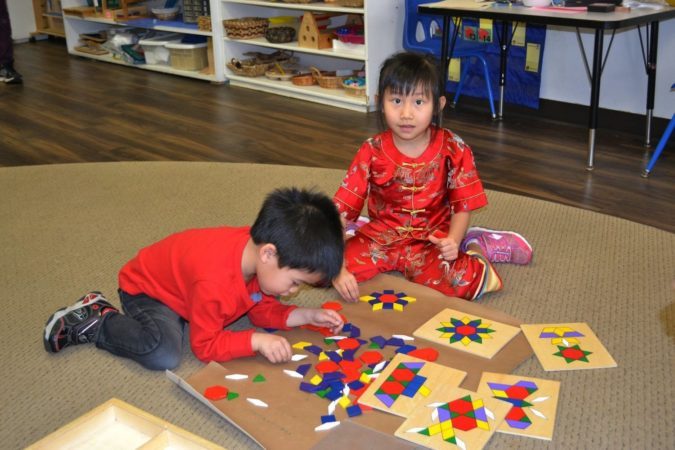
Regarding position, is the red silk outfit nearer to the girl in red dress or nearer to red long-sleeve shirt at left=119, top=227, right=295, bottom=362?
the girl in red dress

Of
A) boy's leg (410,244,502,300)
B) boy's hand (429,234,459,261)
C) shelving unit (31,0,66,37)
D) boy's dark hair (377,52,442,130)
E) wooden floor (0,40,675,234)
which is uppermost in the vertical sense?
boy's dark hair (377,52,442,130)

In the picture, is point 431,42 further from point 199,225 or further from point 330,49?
point 199,225

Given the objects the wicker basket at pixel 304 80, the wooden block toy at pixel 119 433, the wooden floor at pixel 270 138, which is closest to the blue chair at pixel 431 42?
the wooden floor at pixel 270 138

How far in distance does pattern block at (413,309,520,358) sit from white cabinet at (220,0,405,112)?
2240 millimetres

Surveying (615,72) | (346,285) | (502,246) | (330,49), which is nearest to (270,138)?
(330,49)

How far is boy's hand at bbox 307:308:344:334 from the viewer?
167cm

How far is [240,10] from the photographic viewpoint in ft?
15.0

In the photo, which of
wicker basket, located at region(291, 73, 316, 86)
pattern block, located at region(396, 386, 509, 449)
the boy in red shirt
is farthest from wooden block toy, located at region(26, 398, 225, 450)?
wicker basket, located at region(291, 73, 316, 86)

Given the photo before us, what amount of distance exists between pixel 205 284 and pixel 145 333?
22 cm

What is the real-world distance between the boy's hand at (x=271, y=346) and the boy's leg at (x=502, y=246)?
0.70 m

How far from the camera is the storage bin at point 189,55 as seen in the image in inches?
187

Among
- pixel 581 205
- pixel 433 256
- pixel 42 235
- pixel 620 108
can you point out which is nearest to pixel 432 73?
pixel 433 256

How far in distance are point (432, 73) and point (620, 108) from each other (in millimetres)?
1870

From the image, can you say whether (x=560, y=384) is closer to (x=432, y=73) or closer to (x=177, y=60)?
(x=432, y=73)
